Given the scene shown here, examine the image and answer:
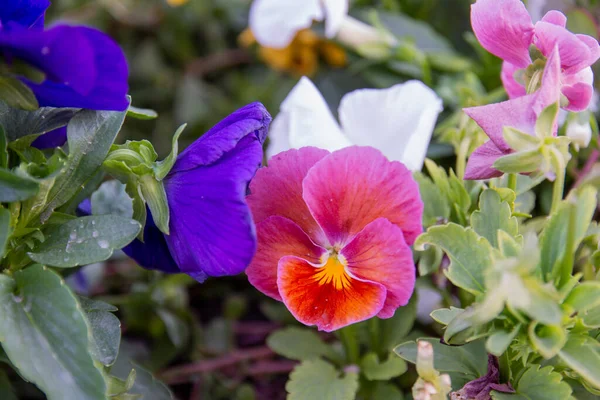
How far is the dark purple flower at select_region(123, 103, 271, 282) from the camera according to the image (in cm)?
43

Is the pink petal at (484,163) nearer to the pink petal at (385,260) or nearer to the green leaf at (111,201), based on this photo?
the pink petal at (385,260)

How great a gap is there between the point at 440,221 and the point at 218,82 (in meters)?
0.81

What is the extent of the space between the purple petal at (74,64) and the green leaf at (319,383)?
0.91 feet

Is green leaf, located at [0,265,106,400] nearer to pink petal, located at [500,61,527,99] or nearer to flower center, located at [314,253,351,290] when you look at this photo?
flower center, located at [314,253,351,290]

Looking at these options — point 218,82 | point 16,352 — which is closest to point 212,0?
point 218,82

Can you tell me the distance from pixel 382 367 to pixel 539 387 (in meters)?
0.17

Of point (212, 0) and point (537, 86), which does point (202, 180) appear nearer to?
point (537, 86)

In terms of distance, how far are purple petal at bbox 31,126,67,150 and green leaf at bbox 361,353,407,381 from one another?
13.3 inches

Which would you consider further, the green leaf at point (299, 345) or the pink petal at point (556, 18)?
the green leaf at point (299, 345)

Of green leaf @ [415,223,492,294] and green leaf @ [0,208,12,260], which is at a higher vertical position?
green leaf @ [415,223,492,294]

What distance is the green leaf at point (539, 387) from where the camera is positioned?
43cm

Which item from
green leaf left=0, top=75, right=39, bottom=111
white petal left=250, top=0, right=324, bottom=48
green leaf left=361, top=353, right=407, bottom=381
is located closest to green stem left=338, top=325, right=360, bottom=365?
green leaf left=361, top=353, right=407, bottom=381

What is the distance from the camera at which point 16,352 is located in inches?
15.7

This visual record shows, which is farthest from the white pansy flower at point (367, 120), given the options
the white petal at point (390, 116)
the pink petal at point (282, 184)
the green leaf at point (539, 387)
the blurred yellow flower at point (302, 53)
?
the blurred yellow flower at point (302, 53)
